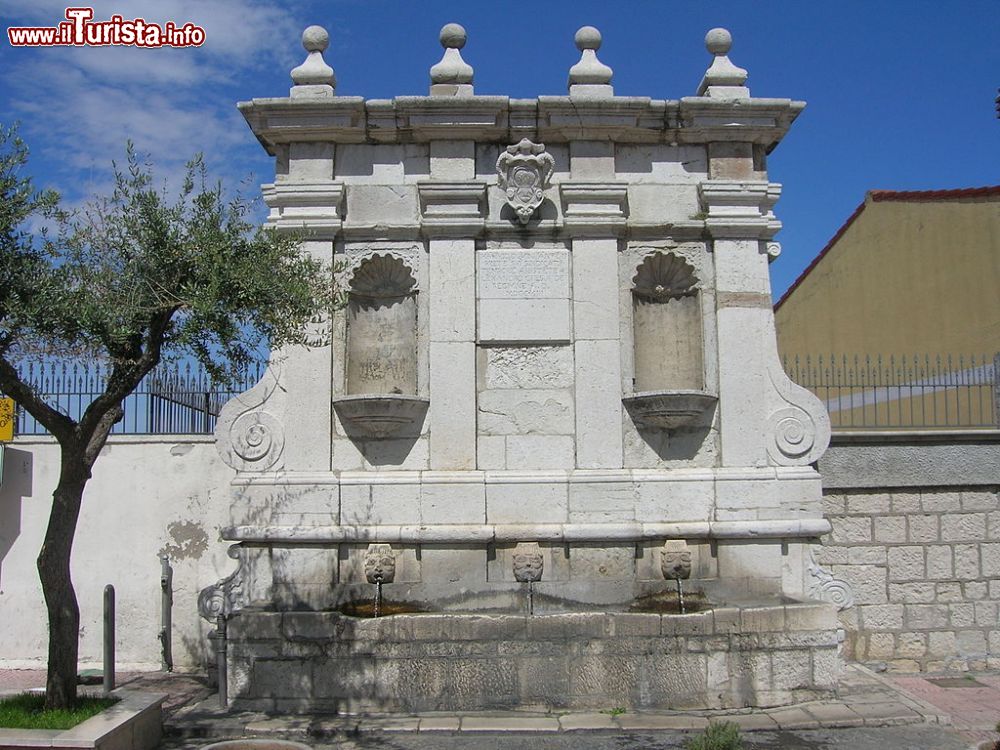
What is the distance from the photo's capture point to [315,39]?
9781 mm

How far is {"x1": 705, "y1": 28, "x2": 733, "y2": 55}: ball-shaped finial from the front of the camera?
987cm

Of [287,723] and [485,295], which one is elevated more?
[485,295]

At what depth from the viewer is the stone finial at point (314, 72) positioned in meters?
9.59

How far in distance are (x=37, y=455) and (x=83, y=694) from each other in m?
3.82

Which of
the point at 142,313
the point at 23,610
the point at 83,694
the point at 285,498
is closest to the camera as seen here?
the point at 142,313

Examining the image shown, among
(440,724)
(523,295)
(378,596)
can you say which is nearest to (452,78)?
(523,295)

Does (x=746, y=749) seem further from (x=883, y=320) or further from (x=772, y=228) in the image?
(x=883, y=320)

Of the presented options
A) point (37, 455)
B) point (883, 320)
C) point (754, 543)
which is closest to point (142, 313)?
point (37, 455)

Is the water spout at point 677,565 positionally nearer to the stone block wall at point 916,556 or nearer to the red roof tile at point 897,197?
the stone block wall at point 916,556

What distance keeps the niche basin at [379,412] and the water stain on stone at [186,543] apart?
2.61 meters

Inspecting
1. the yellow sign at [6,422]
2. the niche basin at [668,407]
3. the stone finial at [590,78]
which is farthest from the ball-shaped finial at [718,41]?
the yellow sign at [6,422]

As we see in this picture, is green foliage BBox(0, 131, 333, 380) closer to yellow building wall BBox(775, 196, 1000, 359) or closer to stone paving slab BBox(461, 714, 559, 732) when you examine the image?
stone paving slab BBox(461, 714, 559, 732)

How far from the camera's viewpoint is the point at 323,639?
27.0 ft

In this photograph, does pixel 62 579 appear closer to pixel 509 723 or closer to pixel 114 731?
pixel 114 731
